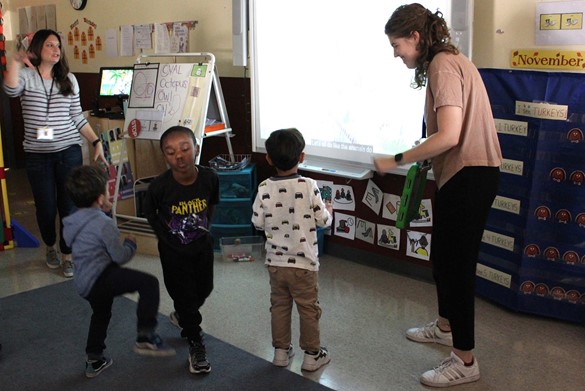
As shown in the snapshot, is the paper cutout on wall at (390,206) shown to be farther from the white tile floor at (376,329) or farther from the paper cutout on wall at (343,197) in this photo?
the white tile floor at (376,329)

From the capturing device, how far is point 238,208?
415cm

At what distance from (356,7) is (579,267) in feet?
6.09

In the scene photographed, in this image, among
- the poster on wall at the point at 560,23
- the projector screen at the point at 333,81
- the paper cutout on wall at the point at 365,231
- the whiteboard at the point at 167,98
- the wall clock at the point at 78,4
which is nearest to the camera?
the poster on wall at the point at 560,23

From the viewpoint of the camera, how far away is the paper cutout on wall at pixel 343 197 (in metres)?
3.91

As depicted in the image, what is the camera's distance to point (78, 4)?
593 centimetres

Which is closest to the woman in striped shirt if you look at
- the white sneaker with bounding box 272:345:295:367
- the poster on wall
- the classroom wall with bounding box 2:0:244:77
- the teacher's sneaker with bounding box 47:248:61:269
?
the teacher's sneaker with bounding box 47:248:61:269

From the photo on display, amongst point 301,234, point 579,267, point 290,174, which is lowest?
point 579,267

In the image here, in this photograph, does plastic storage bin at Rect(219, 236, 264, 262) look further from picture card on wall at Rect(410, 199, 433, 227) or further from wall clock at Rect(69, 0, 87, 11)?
wall clock at Rect(69, 0, 87, 11)

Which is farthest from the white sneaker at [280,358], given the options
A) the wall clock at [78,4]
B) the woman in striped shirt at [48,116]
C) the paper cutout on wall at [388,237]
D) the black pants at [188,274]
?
the wall clock at [78,4]

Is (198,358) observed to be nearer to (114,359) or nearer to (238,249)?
(114,359)

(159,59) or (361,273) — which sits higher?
(159,59)

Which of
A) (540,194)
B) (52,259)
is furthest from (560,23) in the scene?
(52,259)

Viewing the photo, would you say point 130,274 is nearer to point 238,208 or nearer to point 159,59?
point 238,208

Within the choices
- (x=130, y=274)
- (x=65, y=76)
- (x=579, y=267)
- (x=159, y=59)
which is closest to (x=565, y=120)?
(x=579, y=267)
